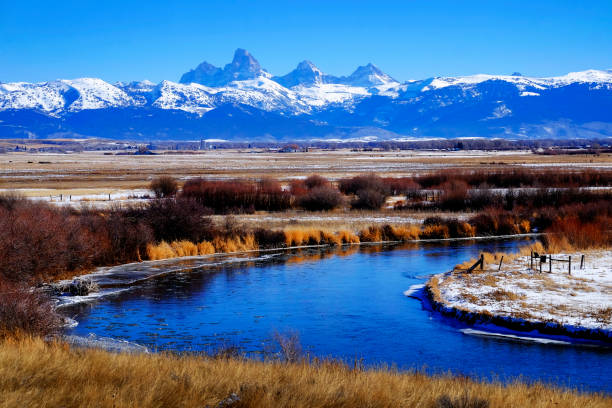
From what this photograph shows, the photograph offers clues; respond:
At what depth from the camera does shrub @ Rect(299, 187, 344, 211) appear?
192 feet

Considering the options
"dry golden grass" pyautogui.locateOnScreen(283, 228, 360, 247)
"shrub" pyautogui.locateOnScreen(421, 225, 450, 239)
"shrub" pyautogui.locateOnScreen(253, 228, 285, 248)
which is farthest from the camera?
"shrub" pyautogui.locateOnScreen(421, 225, 450, 239)

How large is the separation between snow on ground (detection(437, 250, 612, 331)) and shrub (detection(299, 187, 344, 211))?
2721cm

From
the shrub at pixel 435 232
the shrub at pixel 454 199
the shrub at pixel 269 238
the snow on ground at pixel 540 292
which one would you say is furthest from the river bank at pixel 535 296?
the shrub at pixel 454 199

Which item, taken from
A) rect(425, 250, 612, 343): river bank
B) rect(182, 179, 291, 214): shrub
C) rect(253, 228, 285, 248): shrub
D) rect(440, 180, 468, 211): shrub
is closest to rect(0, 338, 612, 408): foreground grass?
rect(425, 250, 612, 343): river bank

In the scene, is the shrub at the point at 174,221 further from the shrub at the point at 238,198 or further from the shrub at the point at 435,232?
the shrub at the point at 238,198

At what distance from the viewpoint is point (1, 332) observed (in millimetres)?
16406

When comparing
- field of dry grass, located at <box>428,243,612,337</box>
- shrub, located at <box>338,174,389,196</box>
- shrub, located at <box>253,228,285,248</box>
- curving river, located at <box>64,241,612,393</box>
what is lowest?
curving river, located at <box>64,241,612,393</box>

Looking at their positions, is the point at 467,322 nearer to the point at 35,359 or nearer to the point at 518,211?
the point at 35,359

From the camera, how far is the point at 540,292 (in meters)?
25.6

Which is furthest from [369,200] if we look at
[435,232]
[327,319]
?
[327,319]

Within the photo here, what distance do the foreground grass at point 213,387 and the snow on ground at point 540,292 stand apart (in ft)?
33.3

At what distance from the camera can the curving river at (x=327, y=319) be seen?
61.0 ft

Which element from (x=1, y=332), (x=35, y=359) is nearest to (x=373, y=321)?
(x=1, y=332)

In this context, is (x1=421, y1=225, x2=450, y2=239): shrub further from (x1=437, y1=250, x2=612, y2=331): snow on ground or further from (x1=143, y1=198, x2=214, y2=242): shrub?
(x1=143, y1=198, x2=214, y2=242): shrub
